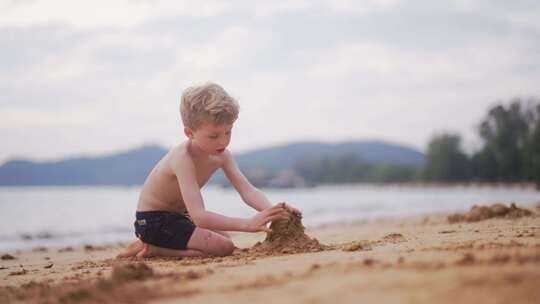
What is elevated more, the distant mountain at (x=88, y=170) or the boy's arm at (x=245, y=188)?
the distant mountain at (x=88, y=170)

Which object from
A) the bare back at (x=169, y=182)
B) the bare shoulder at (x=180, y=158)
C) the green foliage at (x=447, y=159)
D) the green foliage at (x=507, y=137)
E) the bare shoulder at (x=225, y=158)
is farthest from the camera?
the green foliage at (x=447, y=159)

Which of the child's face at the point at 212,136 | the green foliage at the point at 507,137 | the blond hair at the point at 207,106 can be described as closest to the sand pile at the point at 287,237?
the child's face at the point at 212,136

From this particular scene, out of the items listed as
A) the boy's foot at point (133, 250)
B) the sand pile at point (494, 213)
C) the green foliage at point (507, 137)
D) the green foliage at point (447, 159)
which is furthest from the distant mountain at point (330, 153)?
the boy's foot at point (133, 250)

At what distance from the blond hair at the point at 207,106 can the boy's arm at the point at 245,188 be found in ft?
1.85

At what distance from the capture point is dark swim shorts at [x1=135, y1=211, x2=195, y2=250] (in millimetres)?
4168

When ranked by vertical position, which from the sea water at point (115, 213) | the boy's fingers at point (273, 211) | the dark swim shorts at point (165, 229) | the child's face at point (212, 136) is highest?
the child's face at point (212, 136)

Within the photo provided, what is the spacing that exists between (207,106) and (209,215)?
77 cm

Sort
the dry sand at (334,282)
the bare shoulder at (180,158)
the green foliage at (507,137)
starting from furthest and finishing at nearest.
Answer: the green foliage at (507,137) → the bare shoulder at (180,158) → the dry sand at (334,282)

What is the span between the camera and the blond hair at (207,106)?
377 cm

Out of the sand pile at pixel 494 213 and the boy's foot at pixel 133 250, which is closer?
the boy's foot at pixel 133 250

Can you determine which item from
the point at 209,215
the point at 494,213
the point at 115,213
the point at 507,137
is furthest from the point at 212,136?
the point at 507,137

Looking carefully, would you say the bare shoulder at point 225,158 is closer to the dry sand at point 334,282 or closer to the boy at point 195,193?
the boy at point 195,193

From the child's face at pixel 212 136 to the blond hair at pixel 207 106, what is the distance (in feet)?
0.12

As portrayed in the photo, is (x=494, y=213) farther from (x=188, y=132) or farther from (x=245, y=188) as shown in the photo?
(x=188, y=132)
